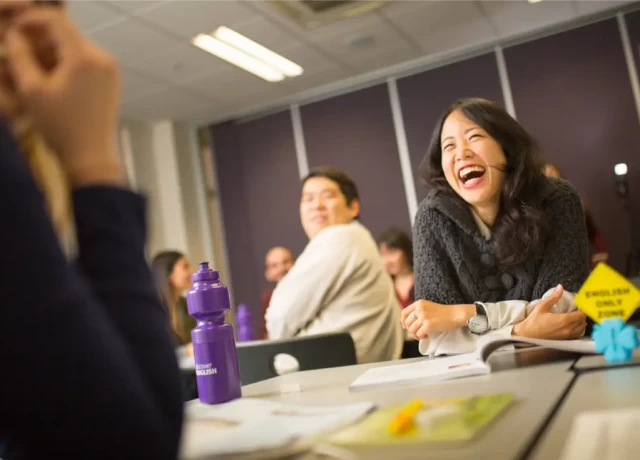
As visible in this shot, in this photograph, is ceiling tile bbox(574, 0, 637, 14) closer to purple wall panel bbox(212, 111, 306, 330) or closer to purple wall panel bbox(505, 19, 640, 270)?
purple wall panel bbox(505, 19, 640, 270)

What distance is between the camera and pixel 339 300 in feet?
6.93

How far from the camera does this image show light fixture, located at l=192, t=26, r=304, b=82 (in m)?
3.95

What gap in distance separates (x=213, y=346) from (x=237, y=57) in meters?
3.61

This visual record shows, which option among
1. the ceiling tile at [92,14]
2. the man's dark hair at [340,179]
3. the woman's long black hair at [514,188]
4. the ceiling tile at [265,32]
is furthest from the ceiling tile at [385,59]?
the woman's long black hair at [514,188]

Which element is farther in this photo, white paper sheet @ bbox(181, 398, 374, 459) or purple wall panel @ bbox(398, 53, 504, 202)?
purple wall panel @ bbox(398, 53, 504, 202)

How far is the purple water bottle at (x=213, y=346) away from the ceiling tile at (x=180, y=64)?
3293 millimetres

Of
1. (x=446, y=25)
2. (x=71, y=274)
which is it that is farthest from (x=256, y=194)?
(x=71, y=274)

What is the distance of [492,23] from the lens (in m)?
4.37

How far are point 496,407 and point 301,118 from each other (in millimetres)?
4950

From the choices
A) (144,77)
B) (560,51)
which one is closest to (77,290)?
(144,77)

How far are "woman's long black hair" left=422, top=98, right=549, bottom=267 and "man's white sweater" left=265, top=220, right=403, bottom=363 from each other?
24.5 inches

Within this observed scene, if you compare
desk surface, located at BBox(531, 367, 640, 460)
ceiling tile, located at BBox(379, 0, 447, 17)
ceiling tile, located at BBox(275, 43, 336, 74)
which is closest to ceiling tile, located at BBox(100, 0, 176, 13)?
ceiling tile, located at BBox(275, 43, 336, 74)

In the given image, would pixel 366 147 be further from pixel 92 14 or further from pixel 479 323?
pixel 479 323

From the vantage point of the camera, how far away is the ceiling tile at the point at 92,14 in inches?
→ 129
